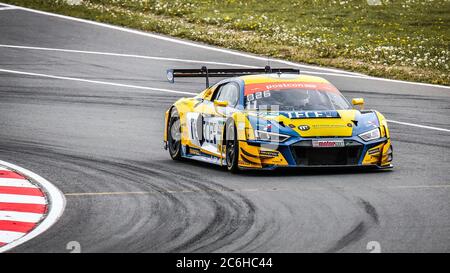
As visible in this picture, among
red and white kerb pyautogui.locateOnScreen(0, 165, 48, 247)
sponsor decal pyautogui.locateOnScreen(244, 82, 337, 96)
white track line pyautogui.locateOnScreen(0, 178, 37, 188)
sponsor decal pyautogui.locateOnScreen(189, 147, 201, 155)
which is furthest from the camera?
sponsor decal pyautogui.locateOnScreen(189, 147, 201, 155)

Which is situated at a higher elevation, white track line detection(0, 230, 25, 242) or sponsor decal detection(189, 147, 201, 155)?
white track line detection(0, 230, 25, 242)

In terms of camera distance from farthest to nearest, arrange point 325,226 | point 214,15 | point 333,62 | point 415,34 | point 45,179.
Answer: point 214,15
point 415,34
point 333,62
point 45,179
point 325,226

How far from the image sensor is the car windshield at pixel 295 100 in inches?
547

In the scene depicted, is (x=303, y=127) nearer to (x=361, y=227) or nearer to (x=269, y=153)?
(x=269, y=153)

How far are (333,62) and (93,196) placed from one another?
15602 mm

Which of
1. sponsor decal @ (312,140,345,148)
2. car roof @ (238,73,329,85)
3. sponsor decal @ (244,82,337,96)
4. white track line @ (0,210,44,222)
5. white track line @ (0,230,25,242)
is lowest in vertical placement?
white track line @ (0,210,44,222)

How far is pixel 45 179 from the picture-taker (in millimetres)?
12875

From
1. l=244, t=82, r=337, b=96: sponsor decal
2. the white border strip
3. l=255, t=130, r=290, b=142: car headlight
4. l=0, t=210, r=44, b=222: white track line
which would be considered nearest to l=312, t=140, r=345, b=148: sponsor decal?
l=255, t=130, r=290, b=142: car headlight

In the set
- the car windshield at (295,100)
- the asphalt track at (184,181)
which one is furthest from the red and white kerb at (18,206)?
the car windshield at (295,100)

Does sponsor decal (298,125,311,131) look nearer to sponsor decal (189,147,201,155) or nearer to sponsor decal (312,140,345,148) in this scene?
sponsor decal (312,140,345,148)

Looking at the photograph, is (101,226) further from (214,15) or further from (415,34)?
(214,15)

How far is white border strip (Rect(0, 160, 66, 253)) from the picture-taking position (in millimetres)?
9219

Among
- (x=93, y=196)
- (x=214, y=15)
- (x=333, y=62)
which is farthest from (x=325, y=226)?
(x=214, y=15)

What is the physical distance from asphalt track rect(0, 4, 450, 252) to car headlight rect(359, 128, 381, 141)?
0.42 metres
